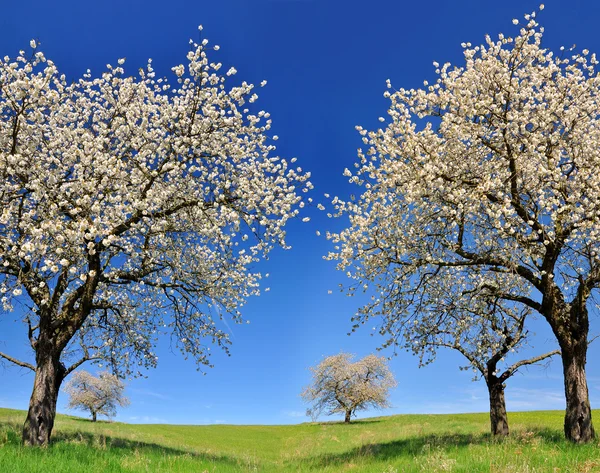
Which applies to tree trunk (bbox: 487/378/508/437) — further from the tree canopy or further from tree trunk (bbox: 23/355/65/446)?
tree trunk (bbox: 23/355/65/446)

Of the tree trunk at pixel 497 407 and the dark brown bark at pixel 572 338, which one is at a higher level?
the dark brown bark at pixel 572 338

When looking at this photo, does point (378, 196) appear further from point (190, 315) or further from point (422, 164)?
point (190, 315)

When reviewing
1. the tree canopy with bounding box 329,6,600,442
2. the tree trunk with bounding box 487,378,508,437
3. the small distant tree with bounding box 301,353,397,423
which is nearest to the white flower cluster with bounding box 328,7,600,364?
the tree canopy with bounding box 329,6,600,442

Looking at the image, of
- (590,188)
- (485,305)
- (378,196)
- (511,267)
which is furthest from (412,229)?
(485,305)

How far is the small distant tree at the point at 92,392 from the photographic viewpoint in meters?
60.9

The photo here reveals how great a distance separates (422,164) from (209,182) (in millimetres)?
7150

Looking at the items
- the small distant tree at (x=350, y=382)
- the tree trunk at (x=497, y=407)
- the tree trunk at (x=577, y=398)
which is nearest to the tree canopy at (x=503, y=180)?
the tree trunk at (x=577, y=398)

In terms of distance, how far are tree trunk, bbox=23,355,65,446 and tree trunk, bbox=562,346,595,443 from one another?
1742 centimetres

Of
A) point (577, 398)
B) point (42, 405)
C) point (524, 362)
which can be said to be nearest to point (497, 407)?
point (524, 362)

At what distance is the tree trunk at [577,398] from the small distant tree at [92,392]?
185 ft

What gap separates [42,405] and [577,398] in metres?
18.2

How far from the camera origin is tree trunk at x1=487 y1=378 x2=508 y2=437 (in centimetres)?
2277

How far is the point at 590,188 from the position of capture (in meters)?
14.4

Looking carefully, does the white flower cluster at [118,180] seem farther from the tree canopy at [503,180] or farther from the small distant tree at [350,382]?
the small distant tree at [350,382]
